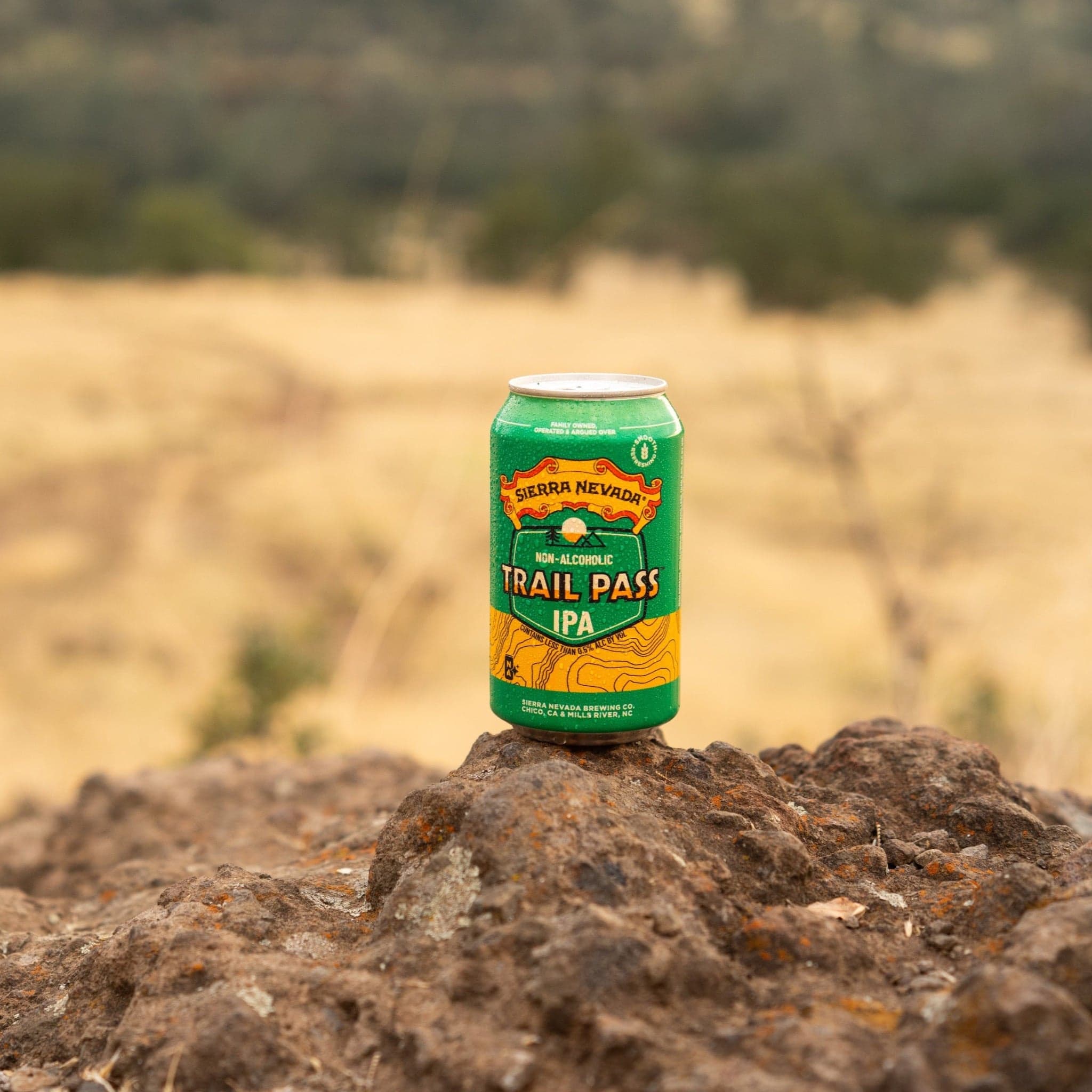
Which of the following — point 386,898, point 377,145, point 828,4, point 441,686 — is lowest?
point 441,686

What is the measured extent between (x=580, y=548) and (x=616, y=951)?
2.47 feet

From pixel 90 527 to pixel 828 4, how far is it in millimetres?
30588

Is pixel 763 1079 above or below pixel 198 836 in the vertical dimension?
above

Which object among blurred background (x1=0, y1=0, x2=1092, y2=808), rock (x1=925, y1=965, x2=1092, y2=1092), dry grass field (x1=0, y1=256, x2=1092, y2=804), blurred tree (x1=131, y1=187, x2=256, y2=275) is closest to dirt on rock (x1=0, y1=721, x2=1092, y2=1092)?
rock (x1=925, y1=965, x2=1092, y2=1092)

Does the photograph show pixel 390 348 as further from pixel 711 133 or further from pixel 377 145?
pixel 711 133

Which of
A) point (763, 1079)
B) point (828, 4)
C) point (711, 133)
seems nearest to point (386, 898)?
point (763, 1079)

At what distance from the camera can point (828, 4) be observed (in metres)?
36.2

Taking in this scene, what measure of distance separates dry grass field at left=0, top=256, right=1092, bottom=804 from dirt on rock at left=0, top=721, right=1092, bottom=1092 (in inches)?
142

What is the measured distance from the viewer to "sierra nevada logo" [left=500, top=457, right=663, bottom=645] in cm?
241

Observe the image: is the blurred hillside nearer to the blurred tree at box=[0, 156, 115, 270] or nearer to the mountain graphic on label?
the blurred tree at box=[0, 156, 115, 270]

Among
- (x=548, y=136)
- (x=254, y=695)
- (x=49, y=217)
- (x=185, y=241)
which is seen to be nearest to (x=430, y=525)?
(x=254, y=695)

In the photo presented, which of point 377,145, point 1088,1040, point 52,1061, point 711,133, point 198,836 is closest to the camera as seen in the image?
point 1088,1040

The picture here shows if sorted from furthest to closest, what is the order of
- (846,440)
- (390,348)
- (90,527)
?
(390,348) < (846,440) < (90,527)

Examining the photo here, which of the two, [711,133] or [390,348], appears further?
[711,133]
